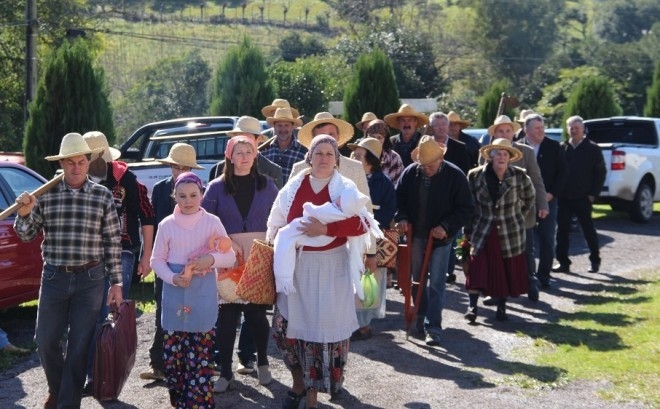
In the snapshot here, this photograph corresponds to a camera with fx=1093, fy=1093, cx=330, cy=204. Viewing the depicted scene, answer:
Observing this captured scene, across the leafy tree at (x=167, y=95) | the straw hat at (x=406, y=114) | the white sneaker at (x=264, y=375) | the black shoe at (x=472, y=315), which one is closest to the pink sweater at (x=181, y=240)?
the white sneaker at (x=264, y=375)

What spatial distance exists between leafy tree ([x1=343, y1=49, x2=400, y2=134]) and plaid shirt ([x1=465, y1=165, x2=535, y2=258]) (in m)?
10.9

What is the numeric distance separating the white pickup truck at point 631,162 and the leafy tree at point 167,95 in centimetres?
3506

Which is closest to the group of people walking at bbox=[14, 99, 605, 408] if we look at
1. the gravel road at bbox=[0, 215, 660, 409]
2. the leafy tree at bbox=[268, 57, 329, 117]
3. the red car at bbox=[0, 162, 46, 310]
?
the gravel road at bbox=[0, 215, 660, 409]

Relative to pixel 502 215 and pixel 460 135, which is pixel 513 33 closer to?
pixel 460 135

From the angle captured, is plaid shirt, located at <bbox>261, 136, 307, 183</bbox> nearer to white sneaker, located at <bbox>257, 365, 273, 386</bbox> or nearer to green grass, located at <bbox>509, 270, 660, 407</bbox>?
white sneaker, located at <bbox>257, 365, 273, 386</bbox>

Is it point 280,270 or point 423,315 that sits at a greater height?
point 280,270

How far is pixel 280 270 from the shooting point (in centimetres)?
726

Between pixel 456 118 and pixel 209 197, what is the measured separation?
708 centimetres

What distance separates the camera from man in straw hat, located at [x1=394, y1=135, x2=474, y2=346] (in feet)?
32.1

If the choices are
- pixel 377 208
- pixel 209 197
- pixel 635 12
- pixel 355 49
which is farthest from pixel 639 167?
pixel 635 12

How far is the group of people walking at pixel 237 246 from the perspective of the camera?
710 cm

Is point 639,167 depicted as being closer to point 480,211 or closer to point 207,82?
point 480,211

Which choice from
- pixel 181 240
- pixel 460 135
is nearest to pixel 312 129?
pixel 181 240

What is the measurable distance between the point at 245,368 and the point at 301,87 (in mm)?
29046
